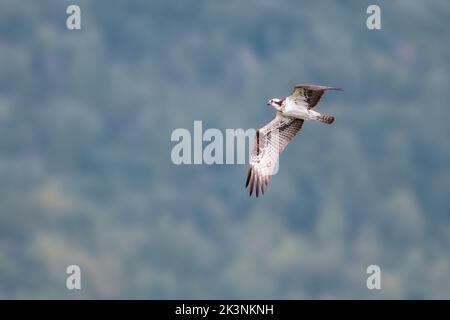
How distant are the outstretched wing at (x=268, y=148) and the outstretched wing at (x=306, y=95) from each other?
268 cm

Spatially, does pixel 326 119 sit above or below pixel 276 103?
below

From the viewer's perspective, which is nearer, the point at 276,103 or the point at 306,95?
the point at 306,95

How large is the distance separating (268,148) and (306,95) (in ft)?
15.2

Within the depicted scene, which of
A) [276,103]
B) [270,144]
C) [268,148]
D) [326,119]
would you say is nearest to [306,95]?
[326,119]

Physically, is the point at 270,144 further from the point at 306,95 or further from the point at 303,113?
the point at 306,95

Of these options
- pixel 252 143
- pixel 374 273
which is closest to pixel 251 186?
pixel 252 143

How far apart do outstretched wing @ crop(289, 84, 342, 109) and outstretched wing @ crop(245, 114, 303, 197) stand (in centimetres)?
268

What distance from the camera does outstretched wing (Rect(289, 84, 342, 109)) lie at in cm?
6550

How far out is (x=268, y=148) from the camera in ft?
229

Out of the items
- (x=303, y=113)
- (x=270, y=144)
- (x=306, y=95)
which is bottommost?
(x=270, y=144)

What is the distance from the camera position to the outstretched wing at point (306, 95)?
215 ft
